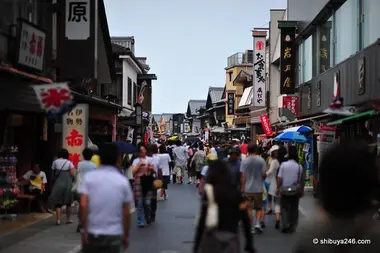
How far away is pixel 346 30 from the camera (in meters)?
21.1

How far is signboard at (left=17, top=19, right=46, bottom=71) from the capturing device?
1330 cm

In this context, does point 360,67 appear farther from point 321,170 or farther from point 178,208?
point 321,170

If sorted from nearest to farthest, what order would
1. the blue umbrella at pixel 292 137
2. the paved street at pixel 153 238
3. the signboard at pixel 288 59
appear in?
the paved street at pixel 153 238 → the blue umbrella at pixel 292 137 → the signboard at pixel 288 59

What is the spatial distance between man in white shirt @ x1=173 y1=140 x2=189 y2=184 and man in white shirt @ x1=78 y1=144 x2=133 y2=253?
19890mm

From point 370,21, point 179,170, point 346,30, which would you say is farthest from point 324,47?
point 179,170

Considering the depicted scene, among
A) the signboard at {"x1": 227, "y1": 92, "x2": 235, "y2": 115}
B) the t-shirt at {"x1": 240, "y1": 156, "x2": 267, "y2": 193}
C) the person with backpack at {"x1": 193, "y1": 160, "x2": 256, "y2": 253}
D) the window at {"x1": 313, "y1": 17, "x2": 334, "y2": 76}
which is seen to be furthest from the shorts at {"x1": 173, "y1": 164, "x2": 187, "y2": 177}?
the signboard at {"x1": 227, "y1": 92, "x2": 235, "y2": 115}

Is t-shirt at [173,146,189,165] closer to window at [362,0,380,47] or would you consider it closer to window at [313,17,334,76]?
window at [313,17,334,76]

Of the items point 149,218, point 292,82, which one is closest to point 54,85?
point 149,218

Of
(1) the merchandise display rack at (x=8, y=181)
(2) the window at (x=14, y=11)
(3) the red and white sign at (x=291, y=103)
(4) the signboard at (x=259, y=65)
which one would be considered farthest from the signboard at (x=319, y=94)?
(4) the signboard at (x=259, y=65)

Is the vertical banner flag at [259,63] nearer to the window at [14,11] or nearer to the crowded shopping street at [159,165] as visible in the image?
the crowded shopping street at [159,165]

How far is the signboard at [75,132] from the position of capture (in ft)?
56.2

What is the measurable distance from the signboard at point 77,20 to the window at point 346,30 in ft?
28.4

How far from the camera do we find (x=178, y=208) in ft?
56.5

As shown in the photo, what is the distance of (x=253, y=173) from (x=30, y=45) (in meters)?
6.03
